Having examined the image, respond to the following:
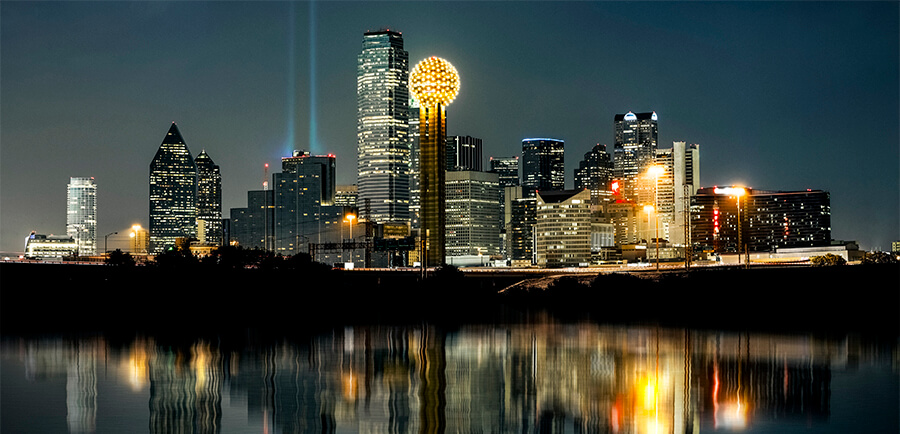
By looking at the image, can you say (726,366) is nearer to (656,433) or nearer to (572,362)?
(572,362)

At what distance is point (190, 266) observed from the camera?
16388 centimetres

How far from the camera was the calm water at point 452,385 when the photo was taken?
51.0 metres

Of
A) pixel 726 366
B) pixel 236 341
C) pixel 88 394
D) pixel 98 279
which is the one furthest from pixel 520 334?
pixel 98 279

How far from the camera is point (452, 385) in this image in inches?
2571

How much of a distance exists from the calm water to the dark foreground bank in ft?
111

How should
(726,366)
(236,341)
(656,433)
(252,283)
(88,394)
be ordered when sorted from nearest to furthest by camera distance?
(656,433), (88,394), (726,366), (236,341), (252,283)

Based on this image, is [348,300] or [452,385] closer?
[452,385]

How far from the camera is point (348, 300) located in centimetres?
17912

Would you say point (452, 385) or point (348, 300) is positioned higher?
point (452, 385)

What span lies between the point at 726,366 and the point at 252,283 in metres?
103

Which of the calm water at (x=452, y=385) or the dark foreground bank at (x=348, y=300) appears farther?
the dark foreground bank at (x=348, y=300)

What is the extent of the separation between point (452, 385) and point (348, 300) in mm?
115383

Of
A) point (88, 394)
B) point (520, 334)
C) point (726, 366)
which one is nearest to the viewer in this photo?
point (88, 394)

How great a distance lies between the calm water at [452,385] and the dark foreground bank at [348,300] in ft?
111
